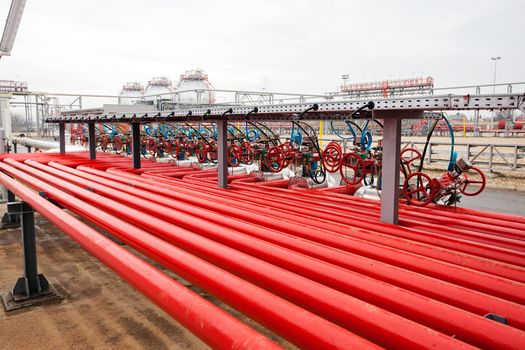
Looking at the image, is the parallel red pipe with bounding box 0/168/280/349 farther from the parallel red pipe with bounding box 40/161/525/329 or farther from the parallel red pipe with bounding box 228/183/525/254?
the parallel red pipe with bounding box 228/183/525/254

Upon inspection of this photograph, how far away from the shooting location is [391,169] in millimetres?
2734

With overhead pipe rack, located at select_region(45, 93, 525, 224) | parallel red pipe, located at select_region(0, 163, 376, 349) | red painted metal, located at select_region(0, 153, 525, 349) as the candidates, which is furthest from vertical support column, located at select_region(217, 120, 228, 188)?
parallel red pipe, located at select_region(0, 163, 376, 349)

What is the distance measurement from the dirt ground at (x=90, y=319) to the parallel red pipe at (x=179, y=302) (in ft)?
4.97

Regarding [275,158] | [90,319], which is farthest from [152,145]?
[90,319]

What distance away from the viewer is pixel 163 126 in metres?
10.4

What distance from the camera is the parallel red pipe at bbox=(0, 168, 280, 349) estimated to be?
105 cm

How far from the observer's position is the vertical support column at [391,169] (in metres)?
2.67

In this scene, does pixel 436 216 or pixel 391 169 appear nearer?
pixel 391 169

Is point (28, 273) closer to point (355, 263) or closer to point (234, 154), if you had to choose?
point (355, 263)

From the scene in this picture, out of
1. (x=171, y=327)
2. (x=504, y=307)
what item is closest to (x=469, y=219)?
(x=504, y=307)

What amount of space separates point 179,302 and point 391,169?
Answer: 6.32 feet

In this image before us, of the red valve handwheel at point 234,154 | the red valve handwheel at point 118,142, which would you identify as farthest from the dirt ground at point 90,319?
the red valve handwheel at point 118,142

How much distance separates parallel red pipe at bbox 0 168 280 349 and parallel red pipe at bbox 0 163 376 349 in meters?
0.09

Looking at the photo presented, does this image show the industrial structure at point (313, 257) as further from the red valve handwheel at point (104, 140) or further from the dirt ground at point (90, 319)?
the red valve handwheel at point (104, 140)
